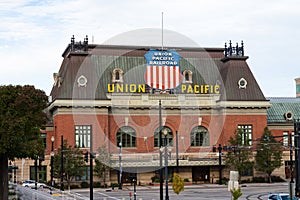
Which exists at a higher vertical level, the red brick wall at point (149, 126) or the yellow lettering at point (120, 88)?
the yellow lettering at point (120, 88)

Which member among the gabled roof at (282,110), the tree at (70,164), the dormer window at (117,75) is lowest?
the tree at (70,164)

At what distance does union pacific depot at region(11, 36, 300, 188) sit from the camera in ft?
271

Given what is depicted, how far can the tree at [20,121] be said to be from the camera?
43.0 m

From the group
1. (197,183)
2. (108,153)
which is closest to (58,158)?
(108,153)

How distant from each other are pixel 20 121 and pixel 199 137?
156 ft

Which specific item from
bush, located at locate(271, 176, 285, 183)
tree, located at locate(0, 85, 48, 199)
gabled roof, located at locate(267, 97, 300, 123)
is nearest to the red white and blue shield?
gabled roof, located at locate(267, 97, 300, 123)

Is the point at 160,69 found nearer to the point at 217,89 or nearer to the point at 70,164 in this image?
the point at 217,89

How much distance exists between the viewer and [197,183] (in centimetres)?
8488

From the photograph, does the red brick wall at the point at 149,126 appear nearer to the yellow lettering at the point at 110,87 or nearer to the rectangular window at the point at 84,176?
the rectangular window at the point at 84,176

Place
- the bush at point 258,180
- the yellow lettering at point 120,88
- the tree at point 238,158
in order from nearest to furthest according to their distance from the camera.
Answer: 1. the tree at point 238,158
2. the yellow lettering at point 120,88
3. the bush at point 258,180

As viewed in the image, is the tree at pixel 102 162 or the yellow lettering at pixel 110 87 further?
the yellow lettering at pixel 110 87

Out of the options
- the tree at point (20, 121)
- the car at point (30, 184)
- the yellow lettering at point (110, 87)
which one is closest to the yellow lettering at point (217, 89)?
the yellow lettering at point (110, 87)

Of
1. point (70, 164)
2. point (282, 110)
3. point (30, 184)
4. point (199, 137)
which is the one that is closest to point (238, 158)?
point (199, 137)

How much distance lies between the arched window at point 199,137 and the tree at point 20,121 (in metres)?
44.0
